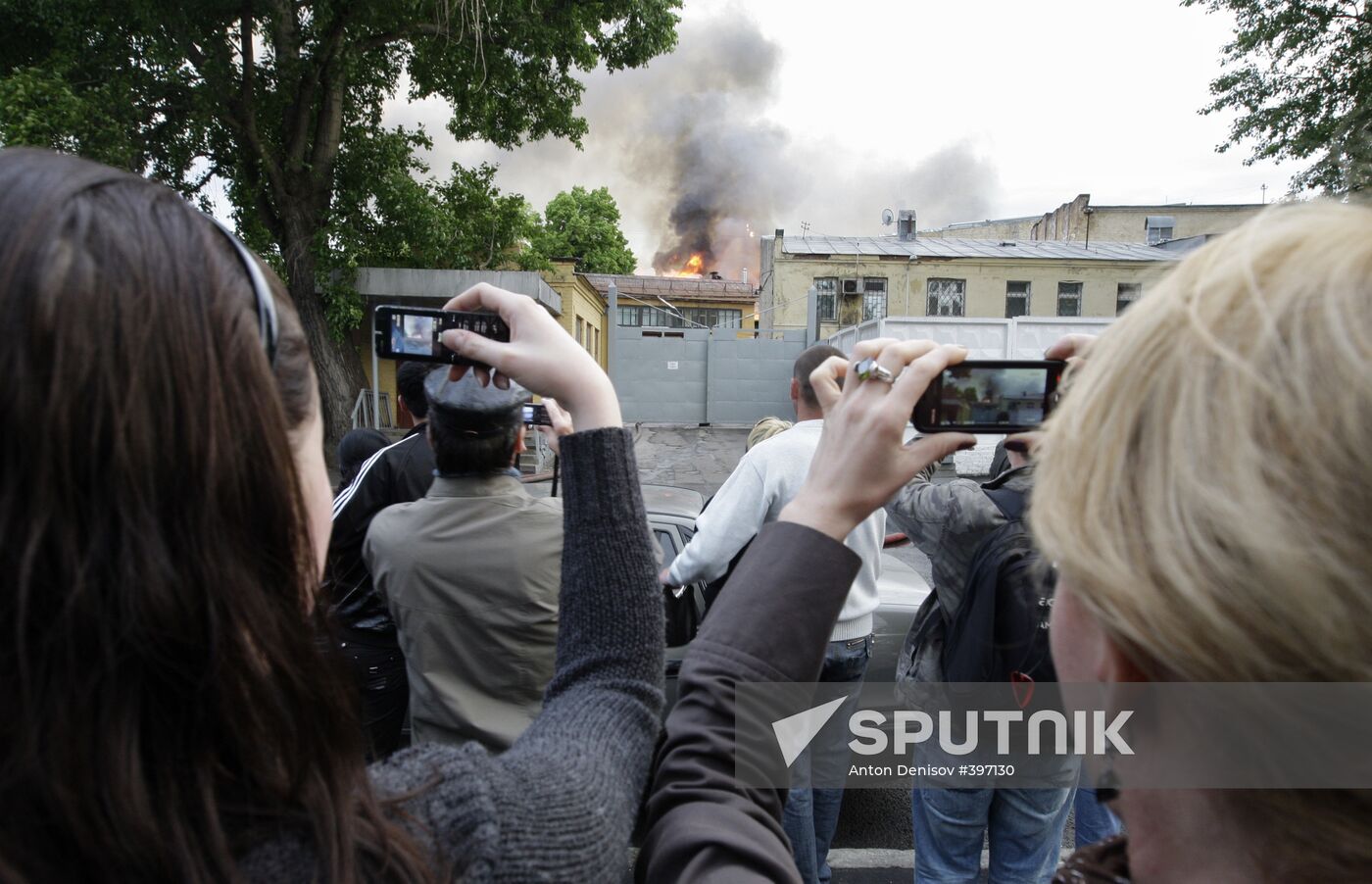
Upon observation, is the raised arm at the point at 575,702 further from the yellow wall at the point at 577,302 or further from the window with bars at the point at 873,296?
the window with bars at the point at 873,296

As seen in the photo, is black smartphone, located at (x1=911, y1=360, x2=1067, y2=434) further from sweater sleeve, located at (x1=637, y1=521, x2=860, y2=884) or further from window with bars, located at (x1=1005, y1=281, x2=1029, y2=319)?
window with bars, located at (x1=1005, y1=281, x2=1029, y2=319)

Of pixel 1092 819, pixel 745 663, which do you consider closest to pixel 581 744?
pixel 745 663

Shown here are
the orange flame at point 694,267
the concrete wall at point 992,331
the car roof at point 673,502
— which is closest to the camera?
the car roof at point 673,502

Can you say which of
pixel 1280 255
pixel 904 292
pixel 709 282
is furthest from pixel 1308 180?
pixel 709 282

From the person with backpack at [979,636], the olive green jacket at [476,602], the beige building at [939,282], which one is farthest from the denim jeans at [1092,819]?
the beige building at [939,282]

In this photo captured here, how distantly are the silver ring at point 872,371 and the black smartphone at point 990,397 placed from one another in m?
0.20

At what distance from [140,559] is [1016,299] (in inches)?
1247

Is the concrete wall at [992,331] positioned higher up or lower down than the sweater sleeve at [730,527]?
higher up

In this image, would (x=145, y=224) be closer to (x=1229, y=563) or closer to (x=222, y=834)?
(x=222, y=834)

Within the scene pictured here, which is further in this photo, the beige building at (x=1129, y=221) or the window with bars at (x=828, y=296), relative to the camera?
the beige building at (x=1129, y=221)

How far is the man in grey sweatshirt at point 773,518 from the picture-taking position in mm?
2984

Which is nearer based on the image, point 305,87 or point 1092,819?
point 1092,819

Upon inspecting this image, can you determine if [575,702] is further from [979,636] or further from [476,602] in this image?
[979,636]

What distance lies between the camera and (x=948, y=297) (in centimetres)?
2898
